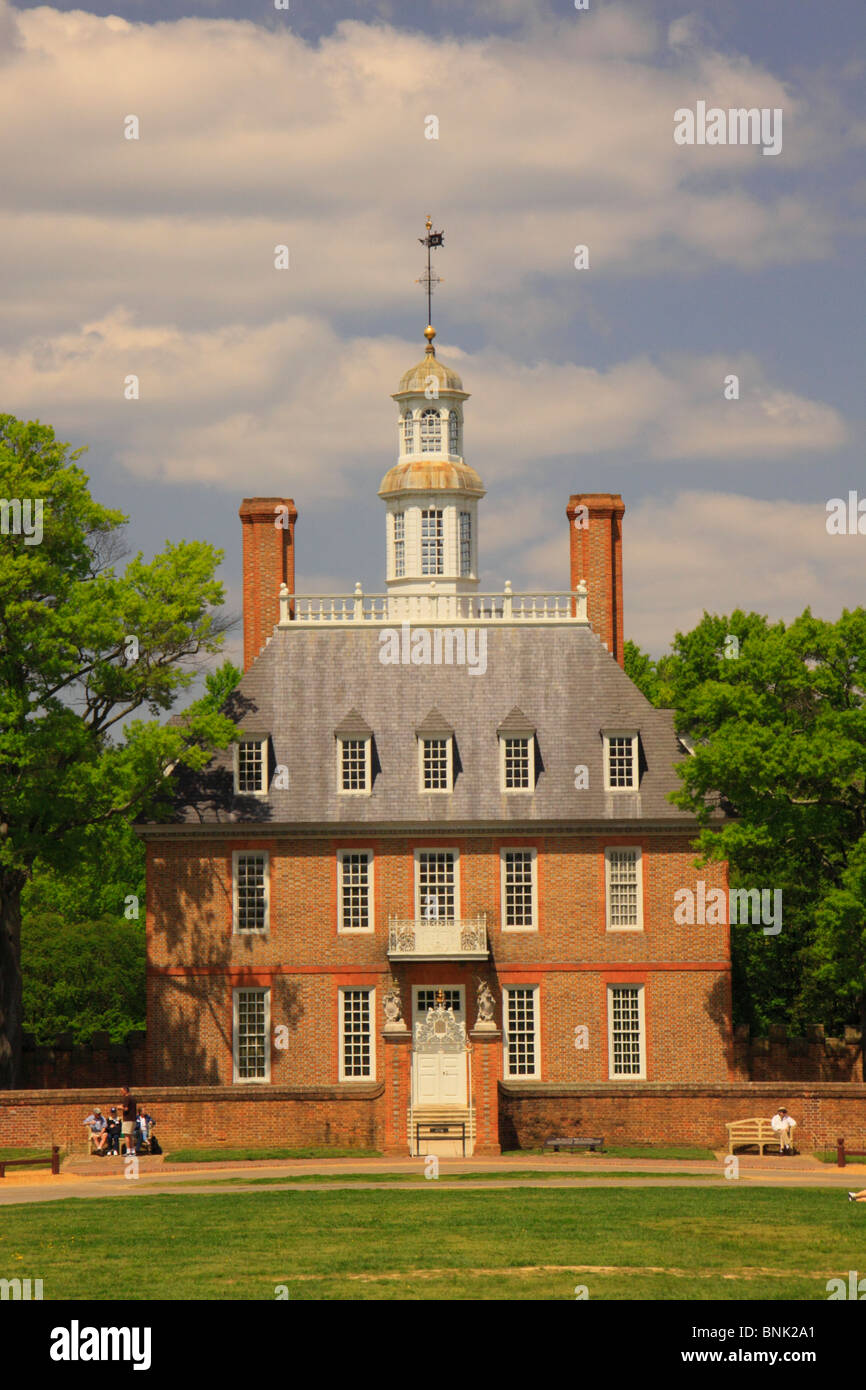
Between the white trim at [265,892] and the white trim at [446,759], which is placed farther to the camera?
the white trim at [446,759]

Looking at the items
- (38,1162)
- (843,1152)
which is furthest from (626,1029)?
(38,1162)

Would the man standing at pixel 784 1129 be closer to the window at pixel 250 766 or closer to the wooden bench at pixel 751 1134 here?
the wooden bench at pixel 751 1134

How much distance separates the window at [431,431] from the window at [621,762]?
38.6 feet

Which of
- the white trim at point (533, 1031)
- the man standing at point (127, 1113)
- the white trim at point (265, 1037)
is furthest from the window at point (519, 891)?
the man standing at point (127, 1113)

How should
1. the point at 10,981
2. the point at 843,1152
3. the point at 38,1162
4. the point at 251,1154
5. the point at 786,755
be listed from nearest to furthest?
the point at 38,1162
the point at 843,1152
the point at 251,1154
the point at 786,755
the point at 10,981

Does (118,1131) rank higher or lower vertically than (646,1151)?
higher

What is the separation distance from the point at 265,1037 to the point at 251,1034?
36cm

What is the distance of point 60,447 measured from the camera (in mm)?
44281

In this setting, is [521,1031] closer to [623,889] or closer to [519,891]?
[519,891]

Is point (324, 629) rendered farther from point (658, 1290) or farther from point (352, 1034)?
point (658, 1290)

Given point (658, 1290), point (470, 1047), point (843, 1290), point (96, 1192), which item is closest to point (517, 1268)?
point (658, 1290)

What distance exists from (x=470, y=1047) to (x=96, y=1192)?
11.8 m

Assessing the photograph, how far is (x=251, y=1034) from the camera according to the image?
4659 cm

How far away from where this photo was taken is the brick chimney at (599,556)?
51.8 meters
